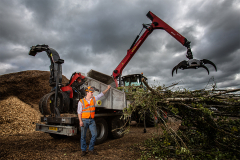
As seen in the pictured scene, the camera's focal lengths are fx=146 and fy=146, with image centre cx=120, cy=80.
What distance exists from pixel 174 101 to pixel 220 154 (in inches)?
56.3

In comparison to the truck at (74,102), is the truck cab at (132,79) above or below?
above

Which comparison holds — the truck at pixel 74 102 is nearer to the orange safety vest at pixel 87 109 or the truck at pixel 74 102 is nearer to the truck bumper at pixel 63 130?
the truck bumper at pixel 63 130

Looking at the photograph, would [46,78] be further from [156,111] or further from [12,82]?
[156,111]

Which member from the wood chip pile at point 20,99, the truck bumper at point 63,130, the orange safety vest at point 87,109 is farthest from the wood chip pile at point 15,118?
the orange safety vest at point 87,109

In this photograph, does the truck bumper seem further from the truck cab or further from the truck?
the truck cab

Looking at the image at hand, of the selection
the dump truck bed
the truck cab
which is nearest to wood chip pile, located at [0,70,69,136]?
the dump truck bed

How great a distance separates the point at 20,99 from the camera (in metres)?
10.6

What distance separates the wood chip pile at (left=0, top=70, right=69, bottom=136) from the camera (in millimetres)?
7512

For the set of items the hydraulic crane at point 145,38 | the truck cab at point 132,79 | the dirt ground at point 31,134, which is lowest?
the dirt ground at point 31,134

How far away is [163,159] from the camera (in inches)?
139

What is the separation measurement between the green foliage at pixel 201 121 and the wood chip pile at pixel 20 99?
6707 mm

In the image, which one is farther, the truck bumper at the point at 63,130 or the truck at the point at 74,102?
the truck at the point at 74,102

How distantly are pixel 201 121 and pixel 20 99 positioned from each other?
1158cm

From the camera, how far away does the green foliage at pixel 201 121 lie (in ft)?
10.4
